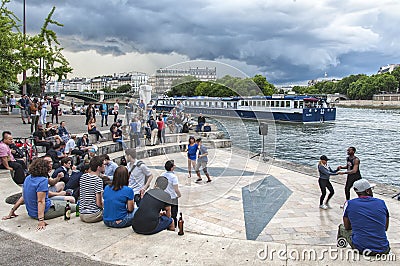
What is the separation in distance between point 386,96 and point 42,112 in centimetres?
13559

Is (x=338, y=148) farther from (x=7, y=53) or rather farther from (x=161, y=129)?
(x=7, y=53)

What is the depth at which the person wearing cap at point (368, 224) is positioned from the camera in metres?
4.57

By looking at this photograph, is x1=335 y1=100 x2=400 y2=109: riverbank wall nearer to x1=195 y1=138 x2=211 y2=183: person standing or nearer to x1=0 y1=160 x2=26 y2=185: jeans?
x1=195 y1=138 x2=211 y2=183: person standing

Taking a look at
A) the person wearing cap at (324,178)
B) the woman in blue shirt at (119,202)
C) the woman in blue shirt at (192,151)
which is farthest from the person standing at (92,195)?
the person wearing cap at (324,178)

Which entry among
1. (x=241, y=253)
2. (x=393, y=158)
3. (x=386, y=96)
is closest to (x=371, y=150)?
(x=393, y=158)

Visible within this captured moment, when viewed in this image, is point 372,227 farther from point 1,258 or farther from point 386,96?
point 386,96

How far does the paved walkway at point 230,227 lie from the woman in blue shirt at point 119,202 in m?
0.16

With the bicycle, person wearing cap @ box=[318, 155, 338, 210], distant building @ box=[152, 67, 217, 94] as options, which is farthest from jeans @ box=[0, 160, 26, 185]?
person wearing cap @ box=[318, 155, 338, 210]

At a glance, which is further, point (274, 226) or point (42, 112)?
point (42, 112)

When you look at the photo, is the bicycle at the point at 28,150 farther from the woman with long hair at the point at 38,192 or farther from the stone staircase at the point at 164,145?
the woman with long hair at the point at 38,192

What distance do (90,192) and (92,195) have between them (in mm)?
64

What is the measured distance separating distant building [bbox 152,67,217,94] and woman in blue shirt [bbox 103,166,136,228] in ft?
8.17

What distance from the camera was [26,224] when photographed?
19.2 ft

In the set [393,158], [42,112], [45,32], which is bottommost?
[393,158]
